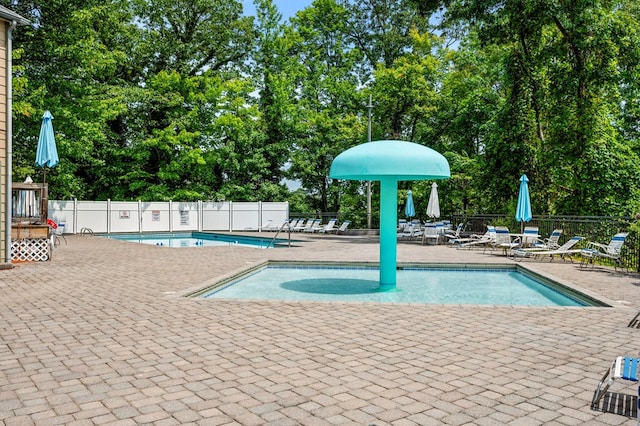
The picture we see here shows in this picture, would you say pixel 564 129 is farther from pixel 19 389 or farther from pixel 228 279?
pixel 19 389

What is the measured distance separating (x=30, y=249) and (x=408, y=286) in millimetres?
10228

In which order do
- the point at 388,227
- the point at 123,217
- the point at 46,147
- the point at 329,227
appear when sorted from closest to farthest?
the point at 388,227 < the point at 46,147 < the point at 329,227 < the point at 123,217

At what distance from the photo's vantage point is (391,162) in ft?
31.2

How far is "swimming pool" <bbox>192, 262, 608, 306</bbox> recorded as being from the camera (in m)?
9.98

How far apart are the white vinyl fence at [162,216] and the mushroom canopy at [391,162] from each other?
22.5 meters

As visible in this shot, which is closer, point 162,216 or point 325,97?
point 162,216

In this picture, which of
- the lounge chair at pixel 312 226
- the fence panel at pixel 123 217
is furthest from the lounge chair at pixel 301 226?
the fence panel at pixel 123 217

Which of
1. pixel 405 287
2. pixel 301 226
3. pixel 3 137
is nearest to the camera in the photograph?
pixel 405 287

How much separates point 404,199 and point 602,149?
14.1 m

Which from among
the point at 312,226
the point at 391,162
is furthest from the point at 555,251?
the point at 312,226

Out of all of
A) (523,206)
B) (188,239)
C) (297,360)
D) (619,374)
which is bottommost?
(188,239)

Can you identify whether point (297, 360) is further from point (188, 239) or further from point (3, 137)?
point (188, 239)

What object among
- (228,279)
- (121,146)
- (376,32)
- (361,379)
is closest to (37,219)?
(228,279)

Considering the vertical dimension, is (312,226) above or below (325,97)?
below
